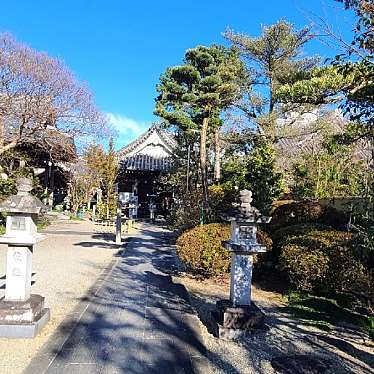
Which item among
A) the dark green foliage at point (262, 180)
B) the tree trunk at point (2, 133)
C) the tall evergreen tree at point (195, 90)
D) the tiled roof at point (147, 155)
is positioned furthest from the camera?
the tiled roof at point (147, 155)

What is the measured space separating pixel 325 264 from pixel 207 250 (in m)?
2.23

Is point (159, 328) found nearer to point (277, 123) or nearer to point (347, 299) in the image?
point (347, 299)

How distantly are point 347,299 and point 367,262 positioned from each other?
0.86 meters

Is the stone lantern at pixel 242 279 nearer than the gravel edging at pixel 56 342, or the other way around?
the gravel edging at pixel 56 342

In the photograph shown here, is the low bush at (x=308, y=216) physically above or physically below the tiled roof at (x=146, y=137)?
below

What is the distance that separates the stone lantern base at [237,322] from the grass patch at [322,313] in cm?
101

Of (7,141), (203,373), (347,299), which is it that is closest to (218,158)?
(7,141)

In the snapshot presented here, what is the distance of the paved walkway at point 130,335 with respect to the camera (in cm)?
361

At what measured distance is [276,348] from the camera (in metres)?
4.25

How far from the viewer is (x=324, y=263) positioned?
20.1 ft

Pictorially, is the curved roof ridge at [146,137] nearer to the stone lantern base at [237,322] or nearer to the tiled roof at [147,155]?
the tiled roof at [147,155]

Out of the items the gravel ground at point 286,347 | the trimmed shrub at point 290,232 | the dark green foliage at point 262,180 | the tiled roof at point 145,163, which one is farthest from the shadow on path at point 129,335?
the tiled roof at point 145,163

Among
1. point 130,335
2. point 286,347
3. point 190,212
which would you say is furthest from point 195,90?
point 286,347

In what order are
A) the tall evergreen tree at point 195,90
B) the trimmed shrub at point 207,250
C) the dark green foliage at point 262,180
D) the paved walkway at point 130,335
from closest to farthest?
1. the paved walkway at point 130,335
2. the trimmed shrub at point 207,250
3. the dark green foliage at point 262,180
4. the tall evergreen tree at point 195,90
